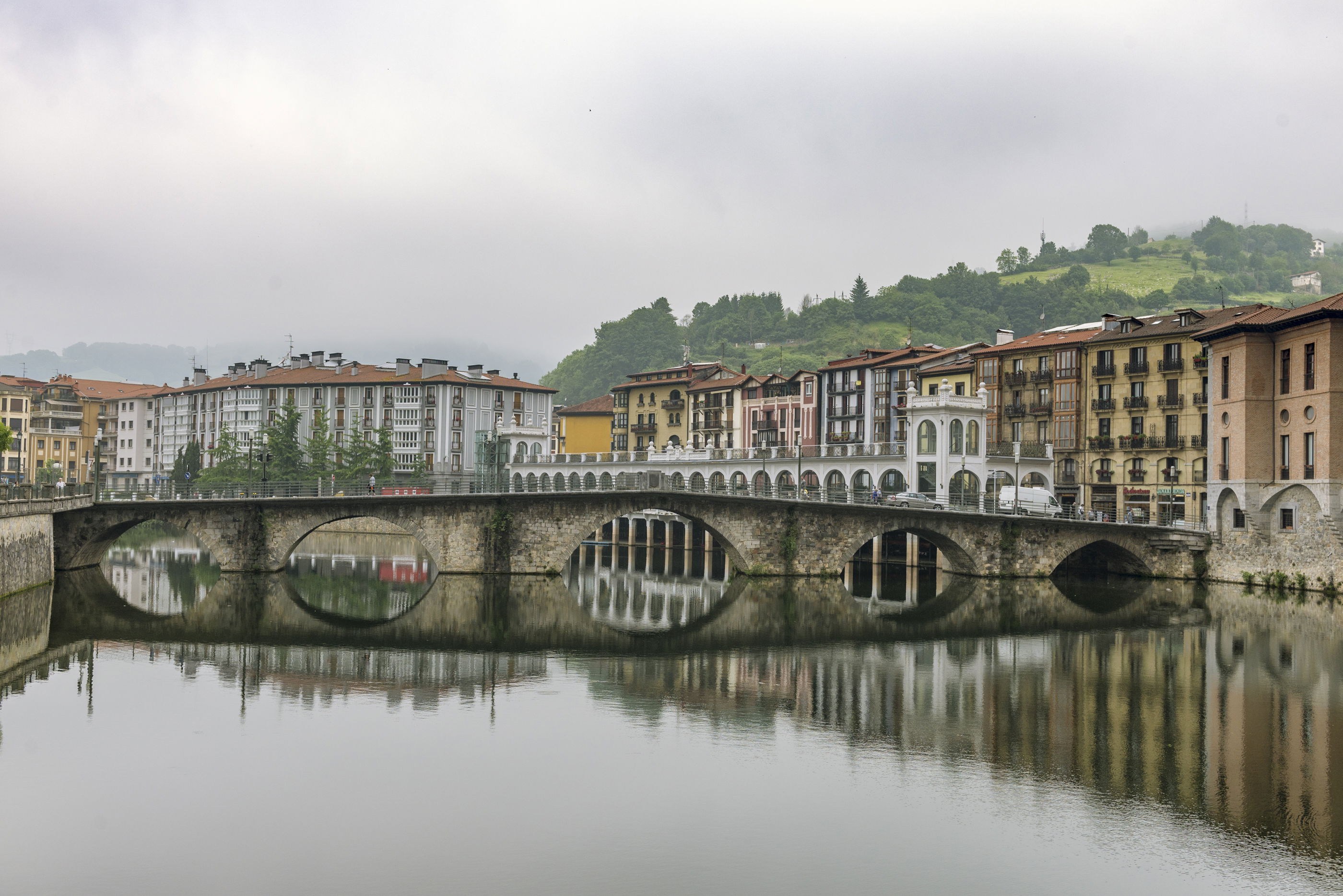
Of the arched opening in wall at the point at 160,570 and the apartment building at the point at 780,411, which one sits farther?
the apartment building at the point at 780,411

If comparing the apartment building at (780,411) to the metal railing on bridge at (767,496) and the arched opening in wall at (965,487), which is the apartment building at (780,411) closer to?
the metal railing on bridge at (767,496)

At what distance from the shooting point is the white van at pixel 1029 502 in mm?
69125

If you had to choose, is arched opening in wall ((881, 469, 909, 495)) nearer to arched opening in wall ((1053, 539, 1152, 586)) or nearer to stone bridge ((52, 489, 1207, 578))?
stone bridge ((52, 489, 1207, 578))

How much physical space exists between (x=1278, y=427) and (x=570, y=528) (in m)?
39.0

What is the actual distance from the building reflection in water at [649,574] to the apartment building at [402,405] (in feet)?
78.5

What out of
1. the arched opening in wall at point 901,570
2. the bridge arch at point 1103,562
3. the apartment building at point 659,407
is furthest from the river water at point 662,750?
the apartment building at point 659,407

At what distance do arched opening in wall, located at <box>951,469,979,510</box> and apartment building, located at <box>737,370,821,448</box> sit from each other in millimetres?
26997

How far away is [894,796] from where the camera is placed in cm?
2514

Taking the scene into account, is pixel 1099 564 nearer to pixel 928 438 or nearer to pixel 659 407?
pixel 928 438

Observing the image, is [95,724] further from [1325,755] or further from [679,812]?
[1325,755]

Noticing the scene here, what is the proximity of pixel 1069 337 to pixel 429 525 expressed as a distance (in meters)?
49.5

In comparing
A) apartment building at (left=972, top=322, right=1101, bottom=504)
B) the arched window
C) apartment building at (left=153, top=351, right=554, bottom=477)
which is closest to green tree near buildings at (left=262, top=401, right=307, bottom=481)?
apartment building at (left=153, top=351, right=554, bottom=477)

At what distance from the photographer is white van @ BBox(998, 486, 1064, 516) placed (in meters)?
69.1

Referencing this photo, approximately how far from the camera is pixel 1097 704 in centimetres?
3453
